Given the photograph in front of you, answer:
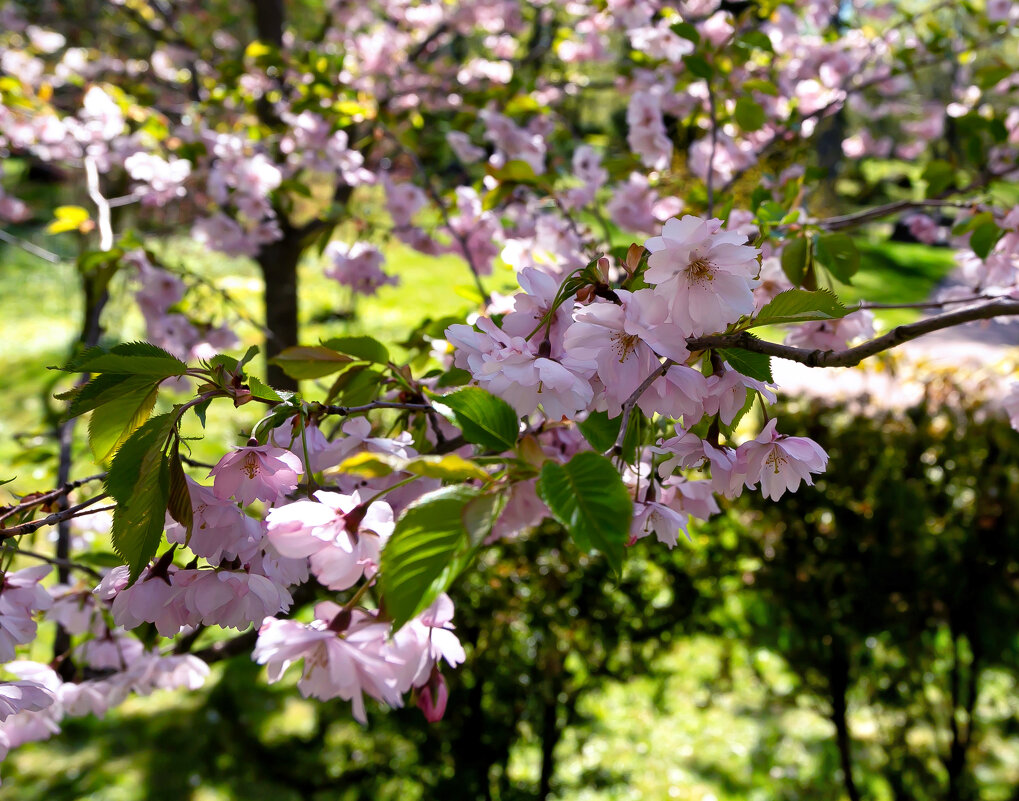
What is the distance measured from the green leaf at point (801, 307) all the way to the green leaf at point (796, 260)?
19.5 inches

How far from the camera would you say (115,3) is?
12.0 feet

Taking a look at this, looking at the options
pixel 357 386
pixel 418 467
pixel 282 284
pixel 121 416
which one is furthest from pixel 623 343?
pixel 282 284

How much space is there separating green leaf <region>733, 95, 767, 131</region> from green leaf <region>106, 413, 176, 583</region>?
1.56 meters

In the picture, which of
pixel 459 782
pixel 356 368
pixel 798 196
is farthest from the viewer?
pixel 459 782

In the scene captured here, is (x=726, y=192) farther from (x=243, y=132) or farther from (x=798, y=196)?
(x=243, y=132)

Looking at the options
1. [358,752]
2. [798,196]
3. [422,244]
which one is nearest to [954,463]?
[798,196]

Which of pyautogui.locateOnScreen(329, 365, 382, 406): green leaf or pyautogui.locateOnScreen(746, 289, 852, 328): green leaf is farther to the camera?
pyautogui.locateOnScreen(329, 365, 382, 406): green leaf

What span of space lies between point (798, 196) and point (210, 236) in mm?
1972

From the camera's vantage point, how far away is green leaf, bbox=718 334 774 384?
0.76 m

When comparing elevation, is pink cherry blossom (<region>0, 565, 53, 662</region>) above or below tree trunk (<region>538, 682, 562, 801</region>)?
above

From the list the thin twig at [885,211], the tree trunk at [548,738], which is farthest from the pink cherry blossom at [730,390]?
the tree trunk at [548,738]

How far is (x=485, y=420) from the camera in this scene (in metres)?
0.68

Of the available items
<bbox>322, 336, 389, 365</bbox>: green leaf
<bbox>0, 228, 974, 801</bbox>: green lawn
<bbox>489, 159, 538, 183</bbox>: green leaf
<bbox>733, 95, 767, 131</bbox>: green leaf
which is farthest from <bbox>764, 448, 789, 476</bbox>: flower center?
<bbox>0, 228, 974, 801</bbox>: green lawn

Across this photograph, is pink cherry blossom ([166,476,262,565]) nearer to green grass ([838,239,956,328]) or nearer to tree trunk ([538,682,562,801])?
tree trunk ([538,682,562,801])
